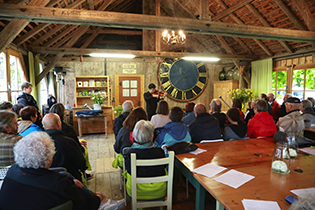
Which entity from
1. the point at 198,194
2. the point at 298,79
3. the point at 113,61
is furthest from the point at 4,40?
the point at 298,79

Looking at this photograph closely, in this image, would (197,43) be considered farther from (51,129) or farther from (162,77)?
(51,129)

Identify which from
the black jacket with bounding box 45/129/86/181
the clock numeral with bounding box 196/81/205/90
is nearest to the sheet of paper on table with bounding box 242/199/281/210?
the black jacket with bounding box 45/129/86/181

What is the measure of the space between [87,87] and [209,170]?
6121 mm

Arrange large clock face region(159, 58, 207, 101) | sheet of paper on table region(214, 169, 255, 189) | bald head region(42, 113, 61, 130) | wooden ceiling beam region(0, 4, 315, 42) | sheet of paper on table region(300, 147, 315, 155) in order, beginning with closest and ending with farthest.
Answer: sheet of paper on table region(214, 169, 255, 189)
bald head region(42, 113, 61, 130)
sheet of paper on table region(300, 147, 315, 155)
wooden ceiling beam region(0, 4, 315, 42)
large clock face region(159, 58, 207, 101)

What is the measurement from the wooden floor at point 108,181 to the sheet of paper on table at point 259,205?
4.12 feet

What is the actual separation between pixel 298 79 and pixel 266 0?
255 centimetres

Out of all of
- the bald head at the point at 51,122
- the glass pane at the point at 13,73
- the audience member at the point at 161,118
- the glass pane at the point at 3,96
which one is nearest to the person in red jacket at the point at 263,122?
the audience member at the point at 161,118

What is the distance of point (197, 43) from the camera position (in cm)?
829

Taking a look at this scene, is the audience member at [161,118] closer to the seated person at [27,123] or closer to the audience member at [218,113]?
the audience member at [218,113]

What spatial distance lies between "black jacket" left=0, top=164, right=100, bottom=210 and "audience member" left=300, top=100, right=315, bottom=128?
13.2ft

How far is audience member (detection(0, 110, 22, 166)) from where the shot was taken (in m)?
1.82

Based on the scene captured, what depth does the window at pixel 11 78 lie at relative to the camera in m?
4.05

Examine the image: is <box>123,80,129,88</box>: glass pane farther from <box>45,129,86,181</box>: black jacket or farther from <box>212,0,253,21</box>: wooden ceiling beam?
<box>45,129,86,181</box>: black jacket

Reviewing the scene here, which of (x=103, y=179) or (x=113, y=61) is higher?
(x=113, y=61)
